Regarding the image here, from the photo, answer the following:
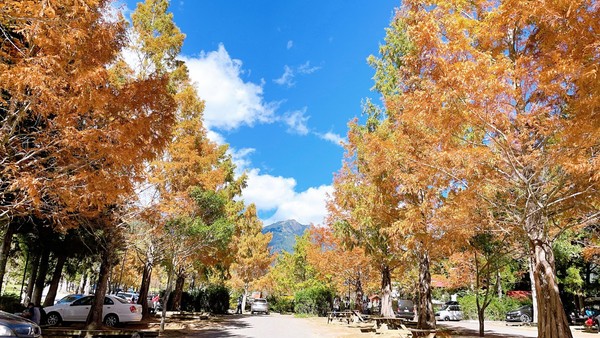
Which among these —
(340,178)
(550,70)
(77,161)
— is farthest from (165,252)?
(550,70)

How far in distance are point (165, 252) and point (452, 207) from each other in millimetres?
12302

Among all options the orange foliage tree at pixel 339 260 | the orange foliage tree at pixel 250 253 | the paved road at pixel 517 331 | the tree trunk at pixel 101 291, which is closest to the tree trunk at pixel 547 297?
the paved road at pixel 517 331

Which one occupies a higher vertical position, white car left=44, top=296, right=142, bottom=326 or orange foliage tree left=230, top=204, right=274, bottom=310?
orange foliage tree left=230, top=204, right=274, bottom=310

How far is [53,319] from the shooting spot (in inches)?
626

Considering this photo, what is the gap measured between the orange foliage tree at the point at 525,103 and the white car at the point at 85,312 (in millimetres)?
14579

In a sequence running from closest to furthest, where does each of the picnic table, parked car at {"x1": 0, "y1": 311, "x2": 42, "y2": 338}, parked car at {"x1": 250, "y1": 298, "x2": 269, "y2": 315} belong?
1. parked car at {"x1": 0, "y1": 311, "x2": 42, "y2": 338}
2. the picnic table
3. parked car at {"x1": 250, "y1": 298, "x2": 269, "y2": 315}

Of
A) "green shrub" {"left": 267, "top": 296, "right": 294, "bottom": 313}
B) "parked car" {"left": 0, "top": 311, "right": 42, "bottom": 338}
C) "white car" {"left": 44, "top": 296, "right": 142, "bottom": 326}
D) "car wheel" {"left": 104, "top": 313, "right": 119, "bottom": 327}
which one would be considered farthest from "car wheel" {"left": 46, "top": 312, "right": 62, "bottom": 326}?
"green shrub" {"left": 267, "top": 296, "right": 294, "bottom": 313}

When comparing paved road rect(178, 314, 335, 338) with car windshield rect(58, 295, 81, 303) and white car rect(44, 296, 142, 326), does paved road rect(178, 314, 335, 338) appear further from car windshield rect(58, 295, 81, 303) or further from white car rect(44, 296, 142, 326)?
car windshield rect(58, 295, 81, 303)

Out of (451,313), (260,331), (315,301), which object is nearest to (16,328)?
(260,331)

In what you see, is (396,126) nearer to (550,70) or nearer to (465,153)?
(465,153)

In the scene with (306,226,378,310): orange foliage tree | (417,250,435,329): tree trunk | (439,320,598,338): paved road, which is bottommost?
(439,320,598,338): paved road

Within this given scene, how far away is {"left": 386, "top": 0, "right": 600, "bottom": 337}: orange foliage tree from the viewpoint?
6.78 meters

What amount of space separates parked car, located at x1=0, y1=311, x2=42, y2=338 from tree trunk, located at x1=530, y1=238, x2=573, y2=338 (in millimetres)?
11751

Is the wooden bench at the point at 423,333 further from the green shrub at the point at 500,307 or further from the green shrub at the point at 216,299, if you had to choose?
the green shrub at the point at 500,307
